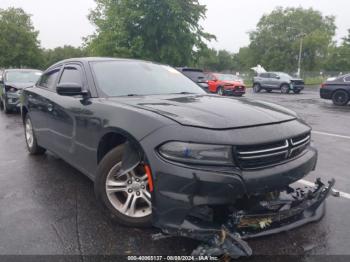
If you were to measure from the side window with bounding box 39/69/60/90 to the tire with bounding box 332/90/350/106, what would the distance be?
46.4ft

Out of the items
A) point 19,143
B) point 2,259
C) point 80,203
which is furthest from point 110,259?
point 19,143

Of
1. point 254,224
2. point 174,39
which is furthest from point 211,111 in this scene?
point 174,39

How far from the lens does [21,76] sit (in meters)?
12.0

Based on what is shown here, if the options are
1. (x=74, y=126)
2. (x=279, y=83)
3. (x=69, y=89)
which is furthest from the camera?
(x=279, y=83)

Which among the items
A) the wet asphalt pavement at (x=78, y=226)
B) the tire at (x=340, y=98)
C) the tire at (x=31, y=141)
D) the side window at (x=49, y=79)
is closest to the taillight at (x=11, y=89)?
the tire at (x=31, y=141)

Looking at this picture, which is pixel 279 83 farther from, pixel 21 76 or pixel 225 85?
pixel 21 76

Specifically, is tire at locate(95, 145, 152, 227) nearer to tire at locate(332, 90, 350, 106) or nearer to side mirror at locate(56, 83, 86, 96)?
side mirror at locate(56, 83, 86, 96)

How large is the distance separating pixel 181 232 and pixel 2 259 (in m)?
1.43

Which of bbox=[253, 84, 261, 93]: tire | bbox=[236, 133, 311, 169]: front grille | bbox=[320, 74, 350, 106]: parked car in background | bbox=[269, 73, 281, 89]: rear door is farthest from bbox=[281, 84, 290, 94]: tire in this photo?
bbox=[236, 133, 311, 169]: front grille

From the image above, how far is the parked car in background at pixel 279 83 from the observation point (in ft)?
82.2

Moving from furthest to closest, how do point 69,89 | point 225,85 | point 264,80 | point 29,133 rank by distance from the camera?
point 264,80, point 225,85, point 29,133, point 69,89

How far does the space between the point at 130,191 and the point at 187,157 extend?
2.74 feet

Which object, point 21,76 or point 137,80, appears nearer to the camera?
point 137,80

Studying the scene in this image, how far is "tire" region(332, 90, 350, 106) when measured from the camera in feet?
51.0
